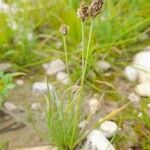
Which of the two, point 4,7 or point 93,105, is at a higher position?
point 4,7

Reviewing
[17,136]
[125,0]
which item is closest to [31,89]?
[17,136]

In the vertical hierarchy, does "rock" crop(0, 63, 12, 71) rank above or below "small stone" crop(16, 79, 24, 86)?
above

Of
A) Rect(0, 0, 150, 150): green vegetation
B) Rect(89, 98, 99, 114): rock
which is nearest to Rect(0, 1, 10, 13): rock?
Rect(0, 0, 150, 150): green vegetation

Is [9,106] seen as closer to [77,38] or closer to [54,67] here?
[54,67]

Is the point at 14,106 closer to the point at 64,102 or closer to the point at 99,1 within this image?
the point at 64,102

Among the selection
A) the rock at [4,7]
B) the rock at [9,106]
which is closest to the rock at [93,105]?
the rock at [9,106]

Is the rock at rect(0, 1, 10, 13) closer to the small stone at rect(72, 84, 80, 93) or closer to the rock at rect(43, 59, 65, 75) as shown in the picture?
the rock at rect(43, 59, 65, 75)

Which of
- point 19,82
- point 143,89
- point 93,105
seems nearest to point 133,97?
point 143,89
